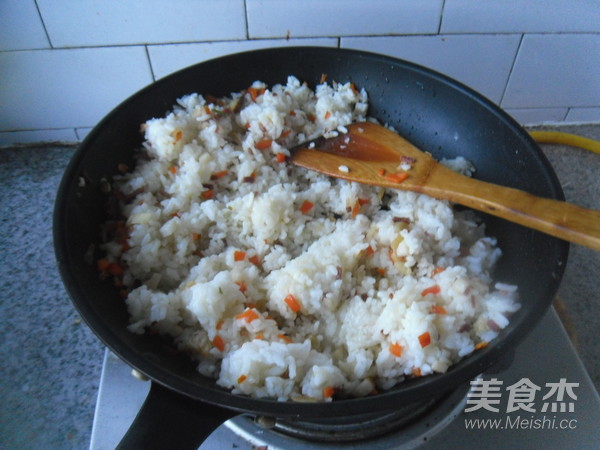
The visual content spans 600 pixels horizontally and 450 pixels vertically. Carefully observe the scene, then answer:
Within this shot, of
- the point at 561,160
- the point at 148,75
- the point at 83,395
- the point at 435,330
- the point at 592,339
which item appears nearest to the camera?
the point at 435,330

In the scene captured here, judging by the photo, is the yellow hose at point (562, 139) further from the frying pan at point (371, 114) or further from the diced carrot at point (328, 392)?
the diced carrot at point (328, 392)

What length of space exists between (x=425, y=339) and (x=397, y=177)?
353 millimetres

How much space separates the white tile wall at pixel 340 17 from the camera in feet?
3.90

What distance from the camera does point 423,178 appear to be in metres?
0.94

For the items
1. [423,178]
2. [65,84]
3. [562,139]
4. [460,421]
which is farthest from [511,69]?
[65,84]

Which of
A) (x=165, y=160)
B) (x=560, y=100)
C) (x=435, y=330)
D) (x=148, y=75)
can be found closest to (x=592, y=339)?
(x=435, y=330)

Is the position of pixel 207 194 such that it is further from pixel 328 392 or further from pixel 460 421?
pixel 460 421

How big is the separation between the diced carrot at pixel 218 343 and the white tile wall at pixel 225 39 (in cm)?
80

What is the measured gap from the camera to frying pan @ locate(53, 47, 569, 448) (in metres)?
0.61

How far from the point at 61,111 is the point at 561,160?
149 cm

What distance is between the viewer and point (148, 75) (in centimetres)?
128

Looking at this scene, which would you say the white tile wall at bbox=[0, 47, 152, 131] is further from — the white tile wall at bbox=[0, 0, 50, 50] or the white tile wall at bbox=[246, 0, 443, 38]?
the white tile wall at bbox=[246, 0, 443, 38]

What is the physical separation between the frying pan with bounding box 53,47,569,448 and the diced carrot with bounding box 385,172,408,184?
0.19 metres

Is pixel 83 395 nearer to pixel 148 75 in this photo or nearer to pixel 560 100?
pixel 148 75
